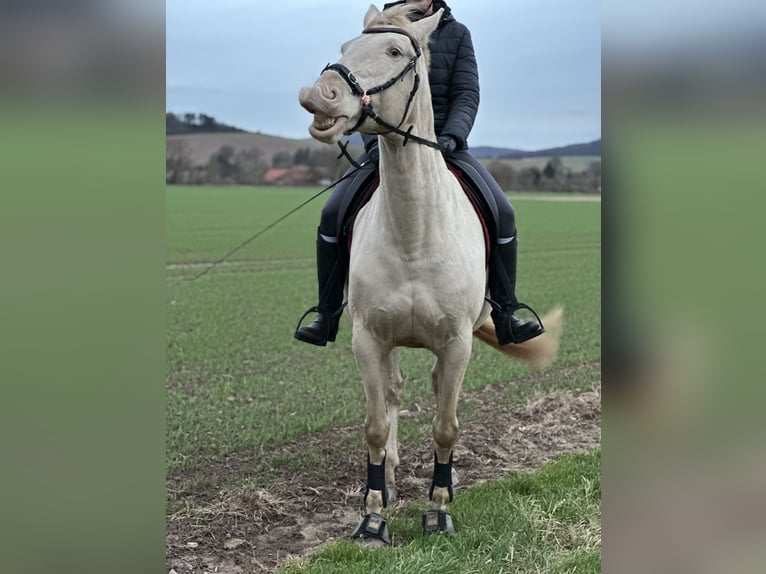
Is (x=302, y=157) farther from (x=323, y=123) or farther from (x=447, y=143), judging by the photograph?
(x=323, y=123)

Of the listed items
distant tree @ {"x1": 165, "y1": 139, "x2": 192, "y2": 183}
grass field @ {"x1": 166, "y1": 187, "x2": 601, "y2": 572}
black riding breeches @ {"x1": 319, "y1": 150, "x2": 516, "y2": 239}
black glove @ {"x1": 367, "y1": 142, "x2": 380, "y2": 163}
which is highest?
distant tree @ {"x1": 165, "y1": 139, "x2": 192, "y2": 183}

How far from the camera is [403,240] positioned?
4.13 metres

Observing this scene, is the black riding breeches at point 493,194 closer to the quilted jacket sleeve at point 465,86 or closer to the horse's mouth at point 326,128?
the quilted jacket sleeve at point 465,86

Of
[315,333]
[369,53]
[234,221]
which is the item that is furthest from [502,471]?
[234,221]

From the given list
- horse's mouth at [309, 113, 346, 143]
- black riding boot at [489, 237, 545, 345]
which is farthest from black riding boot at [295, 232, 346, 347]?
horse's mouth at [309, 113, 346, 143]

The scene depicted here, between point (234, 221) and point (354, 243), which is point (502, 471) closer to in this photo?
point (354, 243)

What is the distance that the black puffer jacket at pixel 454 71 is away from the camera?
4707 millimetres

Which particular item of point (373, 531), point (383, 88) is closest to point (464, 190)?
point (383, 88)

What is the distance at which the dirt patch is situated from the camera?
4.54 meters

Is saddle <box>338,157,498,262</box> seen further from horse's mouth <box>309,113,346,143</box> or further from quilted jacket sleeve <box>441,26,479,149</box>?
horse's mouth <box>309,113,346,143</box>

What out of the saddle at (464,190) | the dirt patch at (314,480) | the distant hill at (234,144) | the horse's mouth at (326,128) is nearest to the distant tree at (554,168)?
the distant hill at (234,144)

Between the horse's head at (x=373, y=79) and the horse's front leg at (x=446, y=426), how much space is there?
4.79 ft
